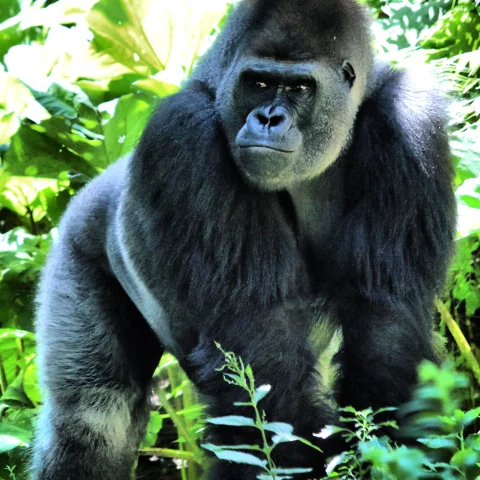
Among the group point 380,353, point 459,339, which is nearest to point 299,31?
point 380,353

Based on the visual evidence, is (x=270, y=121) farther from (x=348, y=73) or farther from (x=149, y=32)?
(x=149, y=32)

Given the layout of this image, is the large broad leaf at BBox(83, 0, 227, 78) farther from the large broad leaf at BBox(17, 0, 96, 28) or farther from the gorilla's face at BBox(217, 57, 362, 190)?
the gorilla's face at BBox(217, 57, 362, 190)

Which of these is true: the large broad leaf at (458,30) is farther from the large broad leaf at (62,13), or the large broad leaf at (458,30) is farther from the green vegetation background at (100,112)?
the large broad leaf at (62,13)

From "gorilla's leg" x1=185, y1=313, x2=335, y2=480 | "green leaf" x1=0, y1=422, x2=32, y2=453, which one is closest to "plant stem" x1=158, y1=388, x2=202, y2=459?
"green leaf" x1=0, y1=422, x2=32, y2=453

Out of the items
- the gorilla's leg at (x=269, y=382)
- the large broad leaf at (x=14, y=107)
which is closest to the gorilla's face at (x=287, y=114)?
the gorilla's leg at (x=269, y=382)

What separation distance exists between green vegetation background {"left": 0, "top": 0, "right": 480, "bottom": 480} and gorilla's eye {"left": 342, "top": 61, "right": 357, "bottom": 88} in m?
1.10

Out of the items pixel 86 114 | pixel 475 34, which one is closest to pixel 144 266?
pixel 86 114

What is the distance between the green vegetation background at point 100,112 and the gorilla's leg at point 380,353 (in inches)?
47.3

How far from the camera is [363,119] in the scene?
325 centimetres

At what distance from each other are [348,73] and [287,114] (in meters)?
0.36

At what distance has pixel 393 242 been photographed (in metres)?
3.01

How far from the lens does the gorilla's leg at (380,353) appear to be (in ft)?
9.29

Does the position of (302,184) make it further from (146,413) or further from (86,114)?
(86,114)

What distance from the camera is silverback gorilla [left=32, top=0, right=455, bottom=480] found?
288 centimetres
